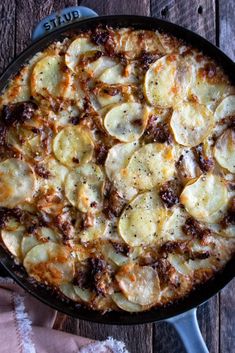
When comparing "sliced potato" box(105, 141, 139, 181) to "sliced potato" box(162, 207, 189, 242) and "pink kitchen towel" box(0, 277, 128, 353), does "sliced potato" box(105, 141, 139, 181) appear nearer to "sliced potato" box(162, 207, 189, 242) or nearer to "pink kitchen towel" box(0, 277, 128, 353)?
"sliced potato" box(162, 207, 189, 242)

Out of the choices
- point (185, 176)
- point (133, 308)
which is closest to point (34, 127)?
point (185, 176)

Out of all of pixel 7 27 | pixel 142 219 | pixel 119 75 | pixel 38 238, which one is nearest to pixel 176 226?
pixel 142 219

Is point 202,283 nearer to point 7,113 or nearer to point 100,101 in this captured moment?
point 100,101

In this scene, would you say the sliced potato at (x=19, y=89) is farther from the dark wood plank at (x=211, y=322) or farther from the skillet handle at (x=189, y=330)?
the dark wood plank at (x=211, y=322)

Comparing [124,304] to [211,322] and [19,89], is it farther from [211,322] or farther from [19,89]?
[19,89]

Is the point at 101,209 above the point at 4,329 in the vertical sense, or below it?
above

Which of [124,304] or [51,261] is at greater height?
[51,261]

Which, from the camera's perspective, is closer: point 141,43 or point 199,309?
point 141,43
